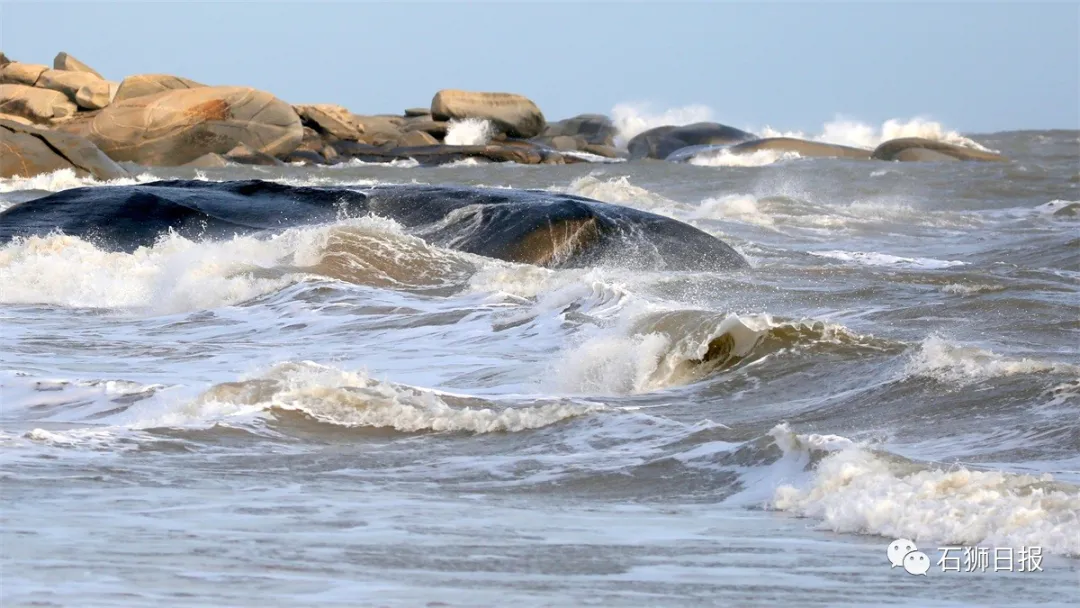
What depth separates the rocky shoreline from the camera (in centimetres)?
3600

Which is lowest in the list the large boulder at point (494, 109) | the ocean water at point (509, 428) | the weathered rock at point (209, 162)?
the ocean water at point (509, 428)

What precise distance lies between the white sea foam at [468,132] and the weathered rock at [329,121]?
292 centimetres

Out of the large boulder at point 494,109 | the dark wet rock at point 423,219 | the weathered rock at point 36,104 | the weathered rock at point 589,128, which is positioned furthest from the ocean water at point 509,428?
the weathered rock at point 589,128

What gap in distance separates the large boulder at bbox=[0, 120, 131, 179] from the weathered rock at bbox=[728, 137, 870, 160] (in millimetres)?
25202

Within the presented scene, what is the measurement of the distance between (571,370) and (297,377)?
164 cm

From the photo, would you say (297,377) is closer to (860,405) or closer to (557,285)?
(860,405)

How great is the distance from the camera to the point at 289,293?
12.3 m

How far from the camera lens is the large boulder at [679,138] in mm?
50094

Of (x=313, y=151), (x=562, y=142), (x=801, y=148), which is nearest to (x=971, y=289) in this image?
(x=313, y=151)

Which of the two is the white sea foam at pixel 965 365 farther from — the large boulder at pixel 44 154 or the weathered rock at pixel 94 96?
the weathered rock at pixel 94 96

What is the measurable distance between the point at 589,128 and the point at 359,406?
5115 centimetres

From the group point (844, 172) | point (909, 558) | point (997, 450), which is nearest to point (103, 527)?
point (909, 558)

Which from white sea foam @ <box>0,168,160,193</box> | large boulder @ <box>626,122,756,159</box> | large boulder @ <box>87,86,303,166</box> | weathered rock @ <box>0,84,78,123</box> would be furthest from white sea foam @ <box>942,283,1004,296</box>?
large boulder @ <box>626,122,756,159</box>

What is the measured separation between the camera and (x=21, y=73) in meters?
44.4
